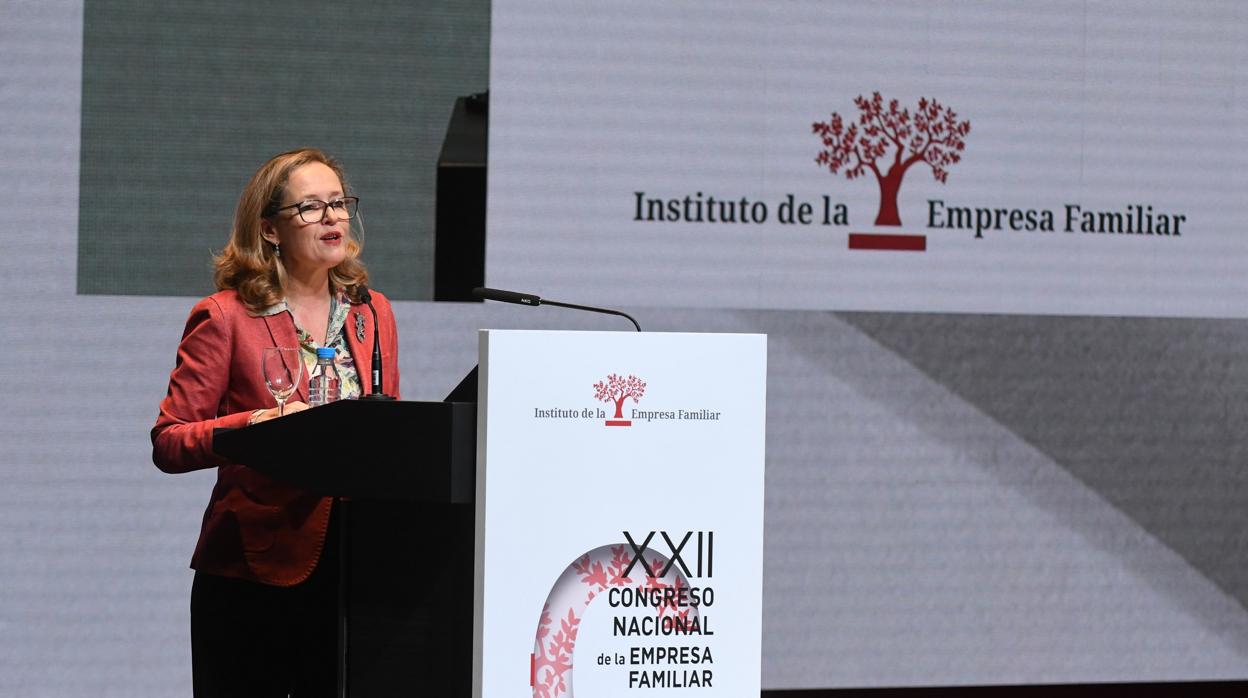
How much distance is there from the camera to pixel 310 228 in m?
2.27

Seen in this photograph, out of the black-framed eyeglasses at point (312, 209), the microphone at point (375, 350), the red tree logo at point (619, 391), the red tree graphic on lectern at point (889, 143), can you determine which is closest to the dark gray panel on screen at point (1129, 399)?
the red tree graphic on lectern at point (889, 143)

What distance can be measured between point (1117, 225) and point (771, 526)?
4.65ft

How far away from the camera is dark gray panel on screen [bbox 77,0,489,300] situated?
3.66m

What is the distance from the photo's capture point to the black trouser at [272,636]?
2227 mm

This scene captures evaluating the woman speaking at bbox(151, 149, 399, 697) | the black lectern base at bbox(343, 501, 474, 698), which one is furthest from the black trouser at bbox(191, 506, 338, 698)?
the black lectern base at bbox(343, 501, 474, 698)

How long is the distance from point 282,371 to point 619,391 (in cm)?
65

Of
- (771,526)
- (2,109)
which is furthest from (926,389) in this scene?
(2,109)

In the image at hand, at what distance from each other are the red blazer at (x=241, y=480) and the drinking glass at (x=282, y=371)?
0.05 m

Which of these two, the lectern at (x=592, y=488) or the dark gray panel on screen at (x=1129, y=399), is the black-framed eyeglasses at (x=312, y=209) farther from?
the dark gray panel on screen at (x=1129, y=399)

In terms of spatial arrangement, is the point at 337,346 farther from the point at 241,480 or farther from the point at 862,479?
the point at 862,479

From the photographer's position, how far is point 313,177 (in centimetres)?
230

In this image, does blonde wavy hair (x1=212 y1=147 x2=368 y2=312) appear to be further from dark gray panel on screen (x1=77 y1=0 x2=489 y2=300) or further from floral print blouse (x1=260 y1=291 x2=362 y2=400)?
dark gray panel on screen (x1=77 y1=0 x2=489 y2=300)

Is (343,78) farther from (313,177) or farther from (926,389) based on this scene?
(926,389)

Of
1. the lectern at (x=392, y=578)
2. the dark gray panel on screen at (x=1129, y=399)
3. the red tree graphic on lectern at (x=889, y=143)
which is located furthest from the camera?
the dark gray panel on screen at (x=1129, y=399)
